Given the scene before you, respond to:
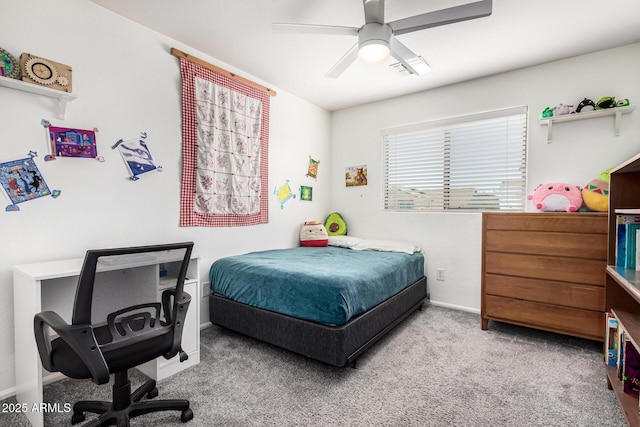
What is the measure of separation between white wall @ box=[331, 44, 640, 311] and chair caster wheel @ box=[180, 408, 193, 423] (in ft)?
8.65

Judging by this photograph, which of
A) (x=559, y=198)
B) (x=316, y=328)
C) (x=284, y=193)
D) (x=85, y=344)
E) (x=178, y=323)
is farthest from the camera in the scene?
(x=284, y=193)

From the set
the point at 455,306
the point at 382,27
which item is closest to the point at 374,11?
the point at 382,27

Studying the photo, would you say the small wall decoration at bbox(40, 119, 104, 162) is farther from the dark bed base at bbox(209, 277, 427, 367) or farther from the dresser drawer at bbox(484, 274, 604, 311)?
the dresser drawer at bbox(484, 274, 604, 311)

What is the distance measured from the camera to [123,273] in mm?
1917

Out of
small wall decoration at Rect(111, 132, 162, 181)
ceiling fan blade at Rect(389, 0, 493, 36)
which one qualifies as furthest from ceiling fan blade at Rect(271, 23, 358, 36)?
small wall decoration at Rect(111, 132, 162, 181)

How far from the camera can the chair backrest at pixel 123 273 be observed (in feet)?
3.70

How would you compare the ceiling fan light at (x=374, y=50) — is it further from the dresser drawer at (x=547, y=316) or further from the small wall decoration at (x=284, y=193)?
the dresser drawer at (x=547, y=316)

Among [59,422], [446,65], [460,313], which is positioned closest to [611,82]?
[446,65]

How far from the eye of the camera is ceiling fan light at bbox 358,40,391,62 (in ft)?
5.81

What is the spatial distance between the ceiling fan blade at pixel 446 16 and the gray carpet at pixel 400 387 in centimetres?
205

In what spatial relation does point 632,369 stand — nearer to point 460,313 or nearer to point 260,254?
point 460,313

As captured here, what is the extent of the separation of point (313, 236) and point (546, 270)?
2.19 m

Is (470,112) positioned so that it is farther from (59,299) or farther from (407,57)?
(59,299)

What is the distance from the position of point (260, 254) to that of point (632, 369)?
2.57 meters
